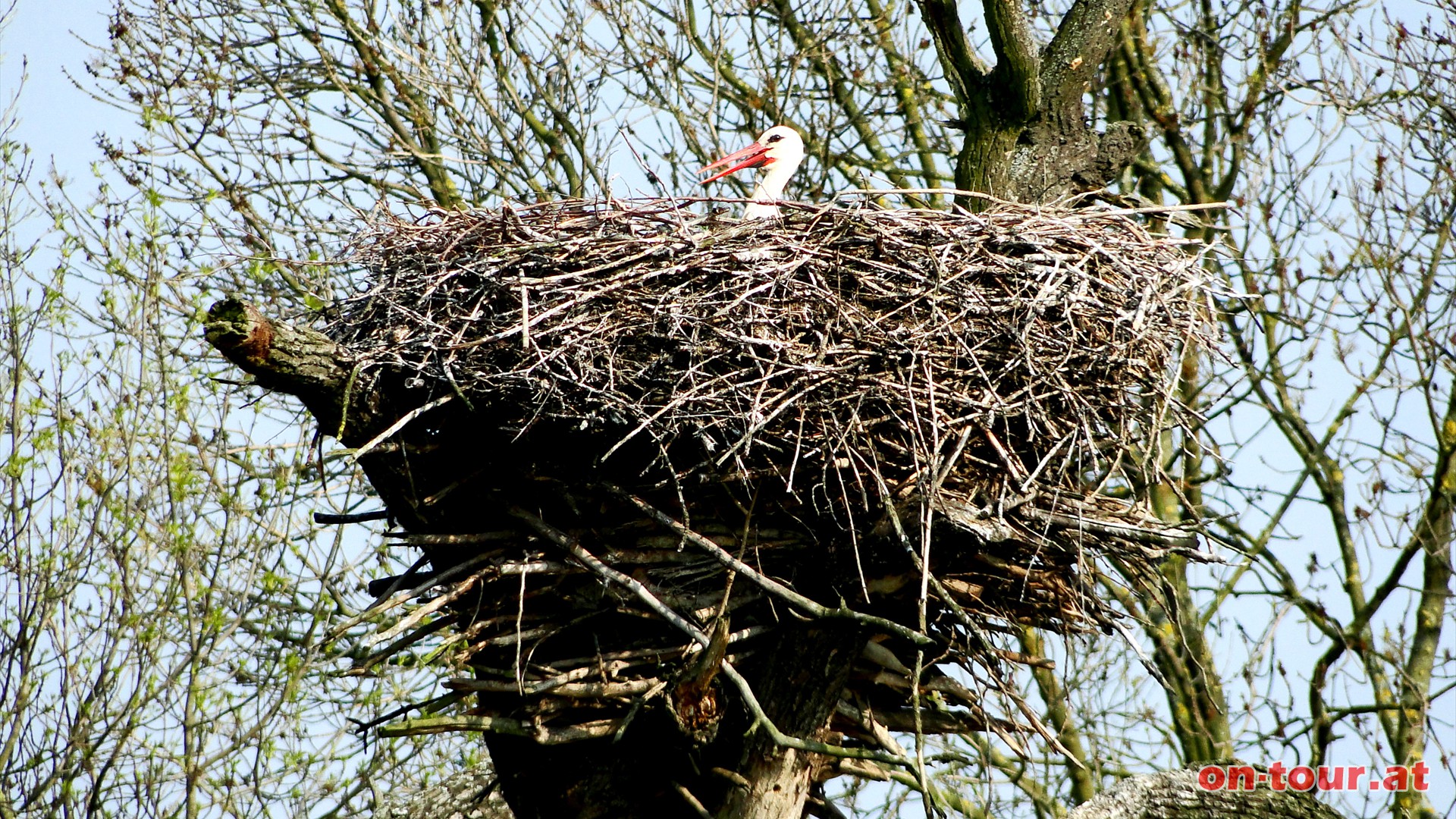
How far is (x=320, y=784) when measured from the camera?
727 cm

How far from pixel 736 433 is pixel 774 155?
7.84ft

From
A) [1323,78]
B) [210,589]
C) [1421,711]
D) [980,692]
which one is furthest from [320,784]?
[1323,78]

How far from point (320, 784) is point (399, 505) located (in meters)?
3.89

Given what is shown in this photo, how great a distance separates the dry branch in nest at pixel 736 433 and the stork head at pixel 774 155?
69.5 inches

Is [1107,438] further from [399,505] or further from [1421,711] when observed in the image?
[1421,711]

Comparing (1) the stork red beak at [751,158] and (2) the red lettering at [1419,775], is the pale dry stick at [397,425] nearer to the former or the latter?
(1) the stork red beak at [751,158]

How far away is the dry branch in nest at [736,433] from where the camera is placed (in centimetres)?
363

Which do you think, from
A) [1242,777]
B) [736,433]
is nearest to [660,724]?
[736,433]

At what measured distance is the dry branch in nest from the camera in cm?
363

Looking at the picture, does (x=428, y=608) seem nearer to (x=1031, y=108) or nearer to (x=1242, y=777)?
(x=1242, y=777)

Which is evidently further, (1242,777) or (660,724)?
(1242,777)

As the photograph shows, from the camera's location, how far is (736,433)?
143 inches

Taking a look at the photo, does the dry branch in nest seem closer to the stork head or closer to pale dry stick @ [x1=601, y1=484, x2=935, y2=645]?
pale dry stick @ [x1=601, y1=484, x2=935, y2=645]

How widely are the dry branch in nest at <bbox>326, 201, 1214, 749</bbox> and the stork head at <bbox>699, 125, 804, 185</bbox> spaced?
1.76 meters
